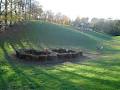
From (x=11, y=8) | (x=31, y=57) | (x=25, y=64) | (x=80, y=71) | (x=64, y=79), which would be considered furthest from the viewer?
(x=11, y=8)

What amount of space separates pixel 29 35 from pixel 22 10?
1666 cm

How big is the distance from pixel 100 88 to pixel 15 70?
25.3ft

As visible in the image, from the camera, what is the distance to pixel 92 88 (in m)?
13.5

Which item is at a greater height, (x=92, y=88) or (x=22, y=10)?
(x=22, y=10)

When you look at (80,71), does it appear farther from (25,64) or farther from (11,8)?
(11,8)

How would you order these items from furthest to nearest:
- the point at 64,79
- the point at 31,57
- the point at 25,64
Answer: the point at 31,57, the point at 25,64, the point at 64,79

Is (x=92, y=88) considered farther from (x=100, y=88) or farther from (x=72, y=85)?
(x=72, y=85)

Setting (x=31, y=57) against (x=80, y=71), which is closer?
(x=80, y=71)

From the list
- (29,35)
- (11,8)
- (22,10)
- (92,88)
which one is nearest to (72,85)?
(92,88)

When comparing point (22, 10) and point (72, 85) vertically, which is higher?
point (22, 10)

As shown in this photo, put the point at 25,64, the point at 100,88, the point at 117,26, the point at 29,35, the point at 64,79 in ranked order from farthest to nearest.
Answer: the point at 117,26
the point at 29,35
the point at 25,64
the point at 64,79
the point at 100,88

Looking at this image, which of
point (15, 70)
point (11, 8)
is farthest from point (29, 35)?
point (15, 70)

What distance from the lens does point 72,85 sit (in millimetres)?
14281

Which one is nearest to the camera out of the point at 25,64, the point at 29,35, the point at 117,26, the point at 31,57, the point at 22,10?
the point at 25,64
